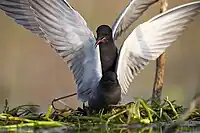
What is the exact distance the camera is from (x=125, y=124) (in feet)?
21.3

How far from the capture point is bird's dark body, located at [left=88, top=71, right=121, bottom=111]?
712 centimetres

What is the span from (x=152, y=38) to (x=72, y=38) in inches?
32.8

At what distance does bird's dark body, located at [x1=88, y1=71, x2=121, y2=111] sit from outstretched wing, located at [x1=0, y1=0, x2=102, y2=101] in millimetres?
548

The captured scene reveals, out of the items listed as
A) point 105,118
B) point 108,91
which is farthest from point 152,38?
point 105,118

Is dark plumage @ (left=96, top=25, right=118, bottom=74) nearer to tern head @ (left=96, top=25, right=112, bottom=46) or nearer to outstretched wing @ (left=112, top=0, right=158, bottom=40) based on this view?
tern head @ (left=96, top=25, right=112, bottom=46)

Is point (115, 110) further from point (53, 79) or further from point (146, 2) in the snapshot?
point (53, 79)

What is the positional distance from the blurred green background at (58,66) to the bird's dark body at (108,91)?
13.0ft

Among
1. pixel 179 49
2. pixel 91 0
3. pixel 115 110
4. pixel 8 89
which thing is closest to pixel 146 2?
pixel 115 110

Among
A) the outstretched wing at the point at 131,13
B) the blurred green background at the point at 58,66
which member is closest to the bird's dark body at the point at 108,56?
the outstretched wing at the point at 131,13

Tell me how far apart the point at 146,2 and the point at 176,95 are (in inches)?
118

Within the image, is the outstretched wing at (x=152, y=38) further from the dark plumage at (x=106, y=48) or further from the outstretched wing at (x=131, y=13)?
the outstretched wing at (x=131, y=13)

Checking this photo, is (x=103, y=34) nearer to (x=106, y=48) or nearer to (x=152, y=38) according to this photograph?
(x=106, y=48)

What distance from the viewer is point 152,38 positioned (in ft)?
27.3

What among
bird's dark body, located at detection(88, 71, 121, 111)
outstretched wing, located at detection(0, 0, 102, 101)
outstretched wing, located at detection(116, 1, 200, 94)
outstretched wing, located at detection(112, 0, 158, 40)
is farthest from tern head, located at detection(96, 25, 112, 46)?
outstretched wing, located at detection(112, 0, 158, 40)
